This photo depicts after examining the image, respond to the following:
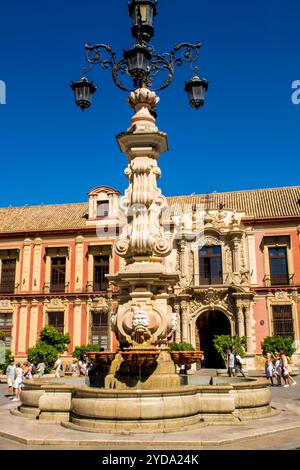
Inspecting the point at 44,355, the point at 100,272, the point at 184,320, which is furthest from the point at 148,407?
the point at 100,272

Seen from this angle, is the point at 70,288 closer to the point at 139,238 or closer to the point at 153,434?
the point at 139,238

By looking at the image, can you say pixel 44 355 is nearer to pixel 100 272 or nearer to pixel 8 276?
pixel 100 272

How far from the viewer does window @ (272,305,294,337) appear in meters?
26.5

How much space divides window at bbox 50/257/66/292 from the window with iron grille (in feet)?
5.11

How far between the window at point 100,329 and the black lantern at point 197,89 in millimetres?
20905

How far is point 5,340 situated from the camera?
94.6ft

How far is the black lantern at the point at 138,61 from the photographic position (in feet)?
28.6

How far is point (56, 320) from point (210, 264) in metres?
10.5

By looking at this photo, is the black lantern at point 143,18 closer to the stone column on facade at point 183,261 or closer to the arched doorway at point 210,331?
the stone column on facade at point 183,261

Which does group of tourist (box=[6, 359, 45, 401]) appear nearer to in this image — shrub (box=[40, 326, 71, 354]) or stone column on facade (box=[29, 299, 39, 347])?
shrub (box=[40, 326, 71, 354])

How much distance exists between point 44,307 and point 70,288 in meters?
2.08

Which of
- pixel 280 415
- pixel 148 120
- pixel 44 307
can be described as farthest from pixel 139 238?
pixel 44 307

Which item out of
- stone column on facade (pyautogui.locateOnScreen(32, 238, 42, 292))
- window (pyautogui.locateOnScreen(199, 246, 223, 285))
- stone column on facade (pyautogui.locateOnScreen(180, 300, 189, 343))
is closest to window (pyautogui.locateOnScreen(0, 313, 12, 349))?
stone column on facade (pyautogui.locateOnScreen(32, 238, 42, 292))

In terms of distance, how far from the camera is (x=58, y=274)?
98.1ft
